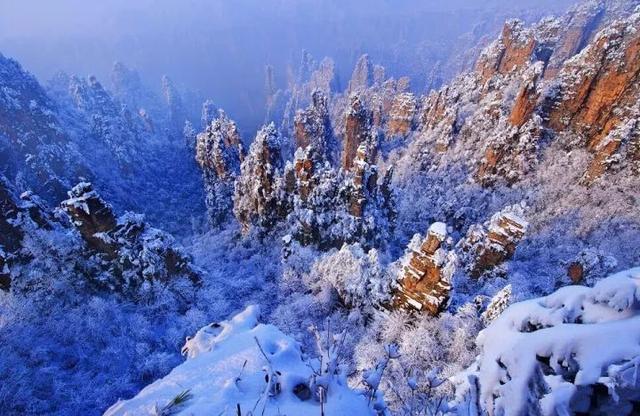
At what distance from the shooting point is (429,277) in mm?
23828

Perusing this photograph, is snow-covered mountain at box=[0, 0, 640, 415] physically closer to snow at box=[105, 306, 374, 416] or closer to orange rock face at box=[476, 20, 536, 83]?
snow at box=[105, 306, 374, 416]

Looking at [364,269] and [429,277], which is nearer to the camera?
[429,277]

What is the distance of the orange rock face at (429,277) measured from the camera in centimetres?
2292

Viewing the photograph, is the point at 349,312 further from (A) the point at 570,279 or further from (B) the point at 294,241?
(A) the point at 570,279

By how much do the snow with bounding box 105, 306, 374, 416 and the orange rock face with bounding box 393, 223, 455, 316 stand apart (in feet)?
58.1

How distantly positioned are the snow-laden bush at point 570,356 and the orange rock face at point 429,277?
19219mm

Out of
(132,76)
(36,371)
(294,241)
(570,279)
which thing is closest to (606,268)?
(570,279)

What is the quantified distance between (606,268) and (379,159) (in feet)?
165

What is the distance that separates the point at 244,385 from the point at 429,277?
802 inches

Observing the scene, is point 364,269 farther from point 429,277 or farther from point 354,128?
point 354,128

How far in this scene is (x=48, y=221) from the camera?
27.0 m

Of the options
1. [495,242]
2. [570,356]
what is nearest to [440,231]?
[495,242]

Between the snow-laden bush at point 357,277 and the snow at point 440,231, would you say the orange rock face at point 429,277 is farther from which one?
the snow-laden bush at point 357,277

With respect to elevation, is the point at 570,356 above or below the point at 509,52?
above
